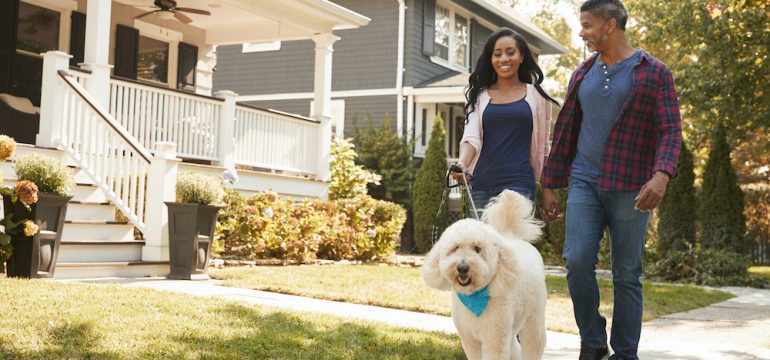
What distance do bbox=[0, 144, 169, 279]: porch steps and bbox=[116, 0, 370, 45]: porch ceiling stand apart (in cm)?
433

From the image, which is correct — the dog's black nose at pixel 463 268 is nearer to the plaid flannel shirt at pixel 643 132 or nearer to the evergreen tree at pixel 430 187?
the plaid flannel shirt at pixel 643 132

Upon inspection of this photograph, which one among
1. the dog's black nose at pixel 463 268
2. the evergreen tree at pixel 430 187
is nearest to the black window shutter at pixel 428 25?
the evergreen tree at pixel 430 187

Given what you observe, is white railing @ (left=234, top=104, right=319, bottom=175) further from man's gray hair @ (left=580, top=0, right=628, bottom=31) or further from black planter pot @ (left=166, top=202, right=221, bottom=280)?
man's gray hair @ (left=580, top=0, right=628, bottom=31)

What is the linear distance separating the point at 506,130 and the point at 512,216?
2.73 feet

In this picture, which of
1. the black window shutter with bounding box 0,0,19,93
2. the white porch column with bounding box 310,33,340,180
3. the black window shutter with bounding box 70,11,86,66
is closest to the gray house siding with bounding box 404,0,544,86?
the white porch column with bounding box 310,33,340,180

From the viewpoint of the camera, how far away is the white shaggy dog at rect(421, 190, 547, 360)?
11.8 ft

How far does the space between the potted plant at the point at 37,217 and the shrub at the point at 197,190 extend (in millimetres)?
1509

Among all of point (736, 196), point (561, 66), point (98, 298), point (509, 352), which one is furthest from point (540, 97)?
point (561, 66)

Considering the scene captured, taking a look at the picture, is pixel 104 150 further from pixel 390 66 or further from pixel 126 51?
pixel 390 66

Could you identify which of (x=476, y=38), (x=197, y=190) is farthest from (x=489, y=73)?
(x=476, y=38)

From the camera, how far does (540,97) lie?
4820 millimetres

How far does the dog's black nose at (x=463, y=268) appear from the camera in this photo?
353cm

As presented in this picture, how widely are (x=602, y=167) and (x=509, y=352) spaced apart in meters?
1.20

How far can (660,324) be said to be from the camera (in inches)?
303
